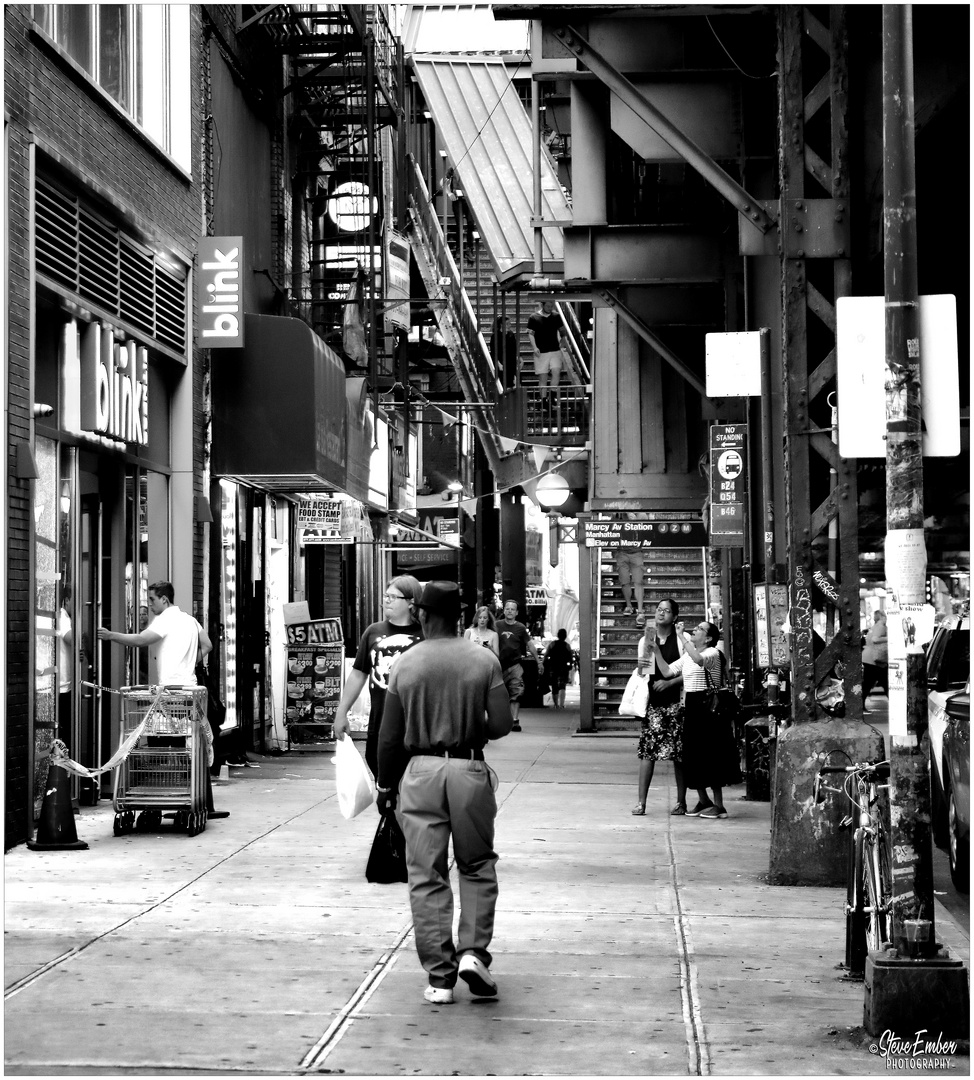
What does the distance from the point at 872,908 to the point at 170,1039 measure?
2.97 meters

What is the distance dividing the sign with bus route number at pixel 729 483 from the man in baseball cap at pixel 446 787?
9990 mm

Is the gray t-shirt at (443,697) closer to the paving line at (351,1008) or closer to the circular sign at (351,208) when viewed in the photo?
the paving line at (351,1008)

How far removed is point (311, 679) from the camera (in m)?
19.0

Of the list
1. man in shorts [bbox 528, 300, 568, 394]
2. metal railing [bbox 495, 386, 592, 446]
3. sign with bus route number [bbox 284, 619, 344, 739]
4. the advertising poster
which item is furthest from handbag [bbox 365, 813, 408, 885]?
man in shorts [bbox 528, 300, 568, 394]

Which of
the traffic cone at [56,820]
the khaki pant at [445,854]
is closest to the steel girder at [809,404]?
the khaki pant at [445,854]

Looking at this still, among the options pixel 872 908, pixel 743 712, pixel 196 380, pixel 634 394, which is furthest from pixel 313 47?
pixel 872 908

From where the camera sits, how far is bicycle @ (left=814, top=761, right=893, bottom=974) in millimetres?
6555

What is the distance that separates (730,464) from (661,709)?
13.6 ft

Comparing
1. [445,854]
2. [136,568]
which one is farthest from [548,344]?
[445,854]

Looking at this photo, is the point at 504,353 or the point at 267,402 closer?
the point at 267,402

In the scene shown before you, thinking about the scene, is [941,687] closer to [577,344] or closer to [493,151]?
[493,151]

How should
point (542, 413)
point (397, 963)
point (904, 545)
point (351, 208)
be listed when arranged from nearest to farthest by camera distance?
point (904, 545)
point (397, 963)
point (351, 208)
point (542, 413)

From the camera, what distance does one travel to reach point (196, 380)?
16.1 meters

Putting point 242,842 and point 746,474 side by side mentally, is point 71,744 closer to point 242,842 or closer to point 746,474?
point 242,842
